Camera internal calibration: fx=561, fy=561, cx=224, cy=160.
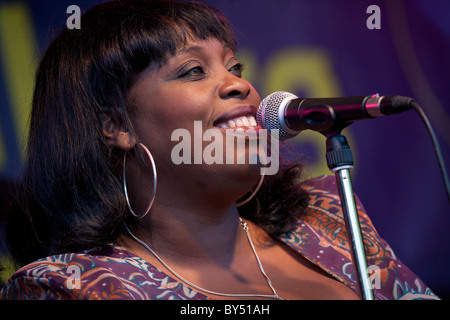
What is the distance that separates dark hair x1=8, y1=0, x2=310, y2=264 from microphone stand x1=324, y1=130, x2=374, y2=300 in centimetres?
69

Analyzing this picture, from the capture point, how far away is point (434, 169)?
2461 mm

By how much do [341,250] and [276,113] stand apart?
27.8 inches

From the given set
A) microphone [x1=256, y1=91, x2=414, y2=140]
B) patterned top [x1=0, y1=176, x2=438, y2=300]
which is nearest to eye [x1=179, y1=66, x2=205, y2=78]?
microphone [x1=256, y1=91, x2=414, y2=140]

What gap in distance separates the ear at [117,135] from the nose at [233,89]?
11.9 inches

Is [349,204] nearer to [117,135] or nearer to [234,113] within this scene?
[234,113]

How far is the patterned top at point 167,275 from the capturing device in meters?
1.38

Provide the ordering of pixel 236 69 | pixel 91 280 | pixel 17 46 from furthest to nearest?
1. pixel 17 46
2. pixel 236 69
3. pixel 91 280

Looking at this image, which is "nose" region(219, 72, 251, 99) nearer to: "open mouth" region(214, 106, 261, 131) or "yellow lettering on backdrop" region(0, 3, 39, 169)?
"open mouth" region(214, 106, 261, 131)

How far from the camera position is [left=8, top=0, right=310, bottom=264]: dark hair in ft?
5.38

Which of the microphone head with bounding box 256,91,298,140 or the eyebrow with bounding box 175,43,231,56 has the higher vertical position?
the eyebrow with bounding box 175,43,231,56

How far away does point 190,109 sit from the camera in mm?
1561

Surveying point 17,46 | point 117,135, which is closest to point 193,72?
point 117,135
